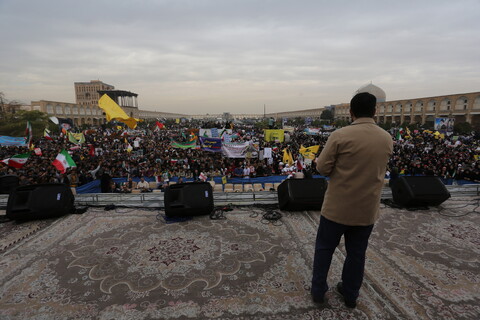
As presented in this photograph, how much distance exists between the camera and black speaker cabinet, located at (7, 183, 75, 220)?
15.1ft

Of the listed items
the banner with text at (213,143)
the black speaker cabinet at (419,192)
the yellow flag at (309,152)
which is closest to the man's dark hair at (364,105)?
the black speaker cabinet at (419,192)

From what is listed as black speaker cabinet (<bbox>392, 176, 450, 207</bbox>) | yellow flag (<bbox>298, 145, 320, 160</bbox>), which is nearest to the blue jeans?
black speaker cabinet (<bbox>392, 176, 450, 207</bbox>)

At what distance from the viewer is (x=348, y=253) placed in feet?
7.56

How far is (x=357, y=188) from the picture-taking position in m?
2.06

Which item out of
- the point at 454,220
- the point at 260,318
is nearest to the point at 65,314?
the point at 260,318

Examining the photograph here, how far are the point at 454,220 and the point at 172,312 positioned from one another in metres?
5.15

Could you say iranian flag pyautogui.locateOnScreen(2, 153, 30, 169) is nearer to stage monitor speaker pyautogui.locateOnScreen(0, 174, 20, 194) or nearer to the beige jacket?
stage monitor speaker pyautogui.locateOnScreen(0, 174, 20, 194)

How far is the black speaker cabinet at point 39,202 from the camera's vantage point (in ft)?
15.1

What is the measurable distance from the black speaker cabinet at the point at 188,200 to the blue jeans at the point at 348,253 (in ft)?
9.35

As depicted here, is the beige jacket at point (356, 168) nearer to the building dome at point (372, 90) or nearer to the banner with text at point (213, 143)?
the building dome at point (372, 90)

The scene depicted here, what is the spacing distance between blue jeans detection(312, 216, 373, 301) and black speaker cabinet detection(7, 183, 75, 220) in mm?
5025

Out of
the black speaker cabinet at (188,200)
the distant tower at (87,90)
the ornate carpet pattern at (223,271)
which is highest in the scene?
the distant tower at (87,90)

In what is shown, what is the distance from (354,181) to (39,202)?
18.6 ft

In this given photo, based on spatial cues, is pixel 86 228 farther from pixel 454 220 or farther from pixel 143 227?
pixel 454 220
